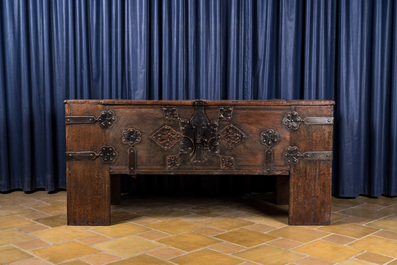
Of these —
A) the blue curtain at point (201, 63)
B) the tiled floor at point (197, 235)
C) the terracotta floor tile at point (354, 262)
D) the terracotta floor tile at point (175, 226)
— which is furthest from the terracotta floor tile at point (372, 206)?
the terracotta floor tile at point (175, 226)

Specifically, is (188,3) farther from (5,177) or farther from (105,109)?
(5,177)

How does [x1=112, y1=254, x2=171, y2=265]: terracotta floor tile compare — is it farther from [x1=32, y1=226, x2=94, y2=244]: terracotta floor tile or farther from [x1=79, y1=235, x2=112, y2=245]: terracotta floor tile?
[x1=32, y1=226, x2=94, y2=244]: terracotta floor tile

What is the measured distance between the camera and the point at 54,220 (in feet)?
9.32

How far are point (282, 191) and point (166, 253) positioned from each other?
134cm

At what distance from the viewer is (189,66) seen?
3607mm

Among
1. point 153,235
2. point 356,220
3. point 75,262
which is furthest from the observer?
point 356,220

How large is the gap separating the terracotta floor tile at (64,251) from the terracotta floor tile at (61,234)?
10 centimetres

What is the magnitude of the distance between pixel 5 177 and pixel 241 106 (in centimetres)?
218

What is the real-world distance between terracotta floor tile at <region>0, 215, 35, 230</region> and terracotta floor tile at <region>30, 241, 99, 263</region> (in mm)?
534

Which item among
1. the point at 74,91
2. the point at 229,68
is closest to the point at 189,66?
the point at 229,68

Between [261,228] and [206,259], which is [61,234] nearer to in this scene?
[206,259]

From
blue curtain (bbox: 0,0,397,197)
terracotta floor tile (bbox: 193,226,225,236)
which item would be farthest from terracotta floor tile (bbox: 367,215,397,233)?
terracotta floor tile (bbox: 193,226,225,236)

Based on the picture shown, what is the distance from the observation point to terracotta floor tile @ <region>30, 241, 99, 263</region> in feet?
7.06

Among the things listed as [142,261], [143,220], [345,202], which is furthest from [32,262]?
[345,202]
